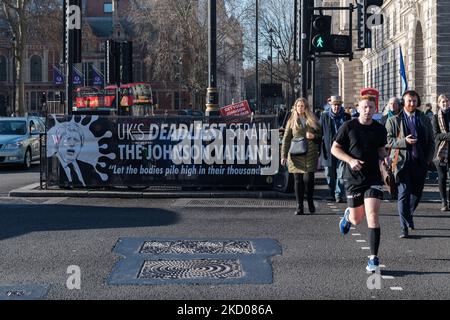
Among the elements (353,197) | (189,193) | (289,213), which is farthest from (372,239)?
(189,193)

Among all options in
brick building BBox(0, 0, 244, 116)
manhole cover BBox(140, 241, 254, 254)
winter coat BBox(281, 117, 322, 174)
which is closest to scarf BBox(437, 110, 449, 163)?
winter coat BBox(281, 117, 322, 174)

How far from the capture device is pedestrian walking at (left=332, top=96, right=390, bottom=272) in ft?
25.9

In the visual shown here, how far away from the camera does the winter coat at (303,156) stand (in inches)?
474

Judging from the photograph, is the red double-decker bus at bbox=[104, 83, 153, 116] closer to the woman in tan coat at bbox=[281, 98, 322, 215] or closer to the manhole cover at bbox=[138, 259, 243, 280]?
the woman in tan coat at bbox=[281, 98, 322, 215]

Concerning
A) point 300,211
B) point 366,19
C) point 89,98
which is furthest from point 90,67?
point 300,211

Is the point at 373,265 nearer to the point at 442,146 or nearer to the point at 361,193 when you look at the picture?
the point at 361,193

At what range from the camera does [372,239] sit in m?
7.81

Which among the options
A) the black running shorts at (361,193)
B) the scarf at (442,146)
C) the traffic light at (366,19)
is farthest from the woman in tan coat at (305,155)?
the traffic light at (366,19)

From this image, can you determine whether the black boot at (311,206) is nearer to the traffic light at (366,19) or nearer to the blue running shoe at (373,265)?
the blue running shoe at (373,265)

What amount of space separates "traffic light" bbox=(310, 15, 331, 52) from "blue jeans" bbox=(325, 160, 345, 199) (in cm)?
400

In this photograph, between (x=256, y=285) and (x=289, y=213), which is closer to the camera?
(x=256, y=285)

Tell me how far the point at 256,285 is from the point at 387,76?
139ft

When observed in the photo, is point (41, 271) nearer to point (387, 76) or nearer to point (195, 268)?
point (195, 268)

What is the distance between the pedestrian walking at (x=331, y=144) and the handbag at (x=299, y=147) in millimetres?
1640
